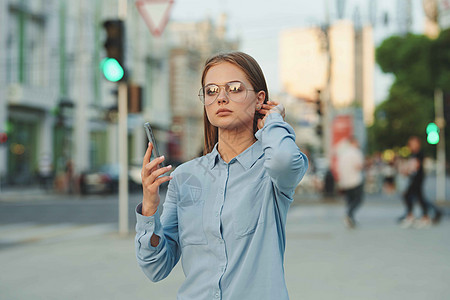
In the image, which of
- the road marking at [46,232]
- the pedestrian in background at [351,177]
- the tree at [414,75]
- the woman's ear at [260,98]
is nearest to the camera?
the woman's ear at [260,98]

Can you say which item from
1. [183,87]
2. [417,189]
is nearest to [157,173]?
[417,189]

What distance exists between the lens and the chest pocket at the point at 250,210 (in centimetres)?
184

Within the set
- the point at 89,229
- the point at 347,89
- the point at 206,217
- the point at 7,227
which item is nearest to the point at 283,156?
the point at 206,217

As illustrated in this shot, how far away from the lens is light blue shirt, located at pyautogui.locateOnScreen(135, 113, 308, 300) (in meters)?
1.80

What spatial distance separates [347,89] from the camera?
150 meters

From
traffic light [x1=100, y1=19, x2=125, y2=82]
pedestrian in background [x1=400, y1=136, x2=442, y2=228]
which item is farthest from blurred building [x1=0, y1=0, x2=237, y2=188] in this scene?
traffic light [x1=100, y1=19, x2=125, y2=82]

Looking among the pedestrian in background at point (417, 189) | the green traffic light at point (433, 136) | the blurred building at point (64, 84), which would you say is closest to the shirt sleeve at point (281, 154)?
the pedestrian in background at point (417, 189)

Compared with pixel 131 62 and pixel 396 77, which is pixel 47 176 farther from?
pixel 396 77

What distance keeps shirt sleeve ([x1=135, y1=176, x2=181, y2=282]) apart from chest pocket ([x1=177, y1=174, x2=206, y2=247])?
2.4 inches

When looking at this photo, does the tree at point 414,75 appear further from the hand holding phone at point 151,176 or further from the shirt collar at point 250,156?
the hand holding phone at point 151,176

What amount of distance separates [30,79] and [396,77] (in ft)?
95.1

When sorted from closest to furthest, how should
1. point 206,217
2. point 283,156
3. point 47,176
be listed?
point 283,156 < point 206,217 < point 47,176

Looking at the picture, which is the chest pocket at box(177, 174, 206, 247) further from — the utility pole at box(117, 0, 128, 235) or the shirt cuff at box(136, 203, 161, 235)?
the utility pole at box(117, 0, 128, 235)

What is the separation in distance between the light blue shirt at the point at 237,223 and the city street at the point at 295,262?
3.79 m
